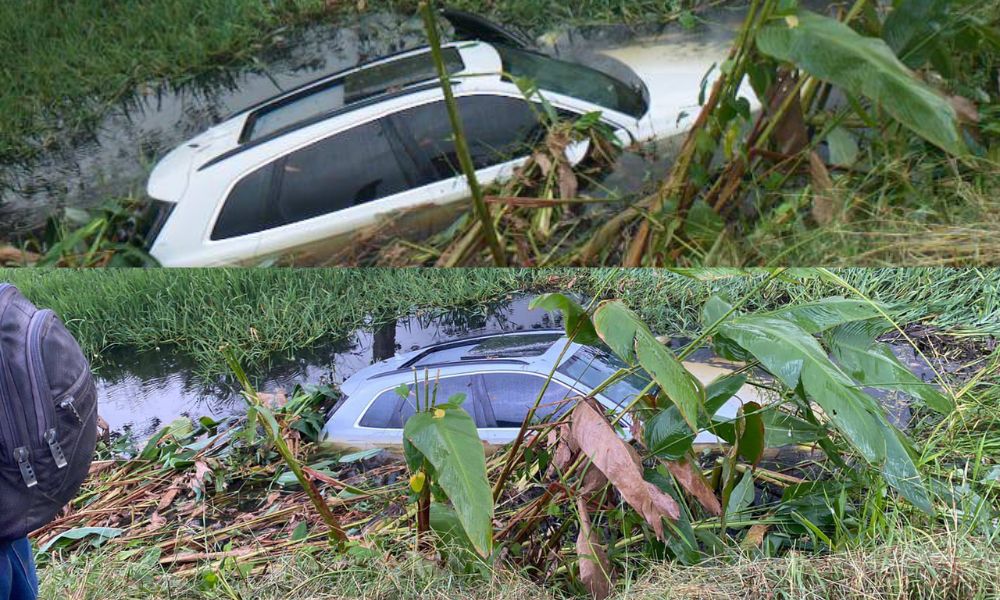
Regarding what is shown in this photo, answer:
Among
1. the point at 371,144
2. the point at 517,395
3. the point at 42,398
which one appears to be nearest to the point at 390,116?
the point at 371,144

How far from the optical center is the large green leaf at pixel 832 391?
1692 mm

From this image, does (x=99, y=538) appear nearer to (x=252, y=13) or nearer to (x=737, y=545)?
(x=252, y=13)

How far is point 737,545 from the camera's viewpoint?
199 cm

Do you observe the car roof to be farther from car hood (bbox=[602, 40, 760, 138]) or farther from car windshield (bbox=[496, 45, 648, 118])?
car hood (bbox=[602, 40, 760, 138])

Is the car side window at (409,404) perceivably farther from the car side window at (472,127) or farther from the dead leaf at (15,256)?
the dead leaf at (15,256)

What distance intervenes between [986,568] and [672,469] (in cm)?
64

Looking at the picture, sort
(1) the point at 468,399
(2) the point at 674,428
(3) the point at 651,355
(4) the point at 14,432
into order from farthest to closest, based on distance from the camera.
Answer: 1. (1) the point at 468,399
2. (2) the point at 674,428
3. (3) the point at 651,355
4. (4) the point at 14,432

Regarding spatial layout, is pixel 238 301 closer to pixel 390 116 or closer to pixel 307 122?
pixel 307 122

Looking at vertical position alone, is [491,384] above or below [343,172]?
below

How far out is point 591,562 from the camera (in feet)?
6.26

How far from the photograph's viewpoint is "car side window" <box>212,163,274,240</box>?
6.79ft

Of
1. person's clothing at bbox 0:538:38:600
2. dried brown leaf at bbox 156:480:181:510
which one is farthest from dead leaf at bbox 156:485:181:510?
person's clothing at bbox 0:538:38:600

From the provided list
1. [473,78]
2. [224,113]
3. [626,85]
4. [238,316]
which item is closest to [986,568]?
[626,85]

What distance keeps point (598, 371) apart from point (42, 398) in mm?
1179
